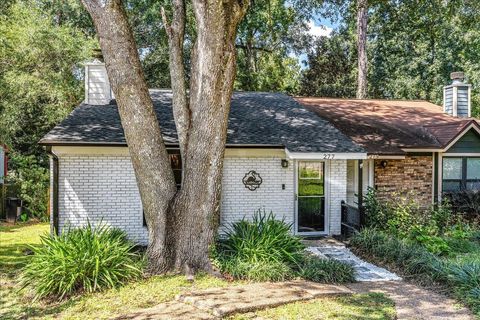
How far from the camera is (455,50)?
24.5 m

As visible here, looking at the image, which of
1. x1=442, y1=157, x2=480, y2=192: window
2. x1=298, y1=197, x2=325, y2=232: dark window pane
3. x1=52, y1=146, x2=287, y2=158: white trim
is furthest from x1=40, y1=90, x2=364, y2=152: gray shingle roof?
x1=442, y1=157, x2=480, y2=192: window

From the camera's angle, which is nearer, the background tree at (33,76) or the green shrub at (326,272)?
the green shrub at (326,272)

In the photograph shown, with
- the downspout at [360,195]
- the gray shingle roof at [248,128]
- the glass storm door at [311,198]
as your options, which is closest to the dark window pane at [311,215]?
the glass storm door at [311,198]

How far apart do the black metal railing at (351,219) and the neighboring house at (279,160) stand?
0.75 feet

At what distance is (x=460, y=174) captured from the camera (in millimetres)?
12906

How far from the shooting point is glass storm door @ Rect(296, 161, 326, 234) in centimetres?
1125

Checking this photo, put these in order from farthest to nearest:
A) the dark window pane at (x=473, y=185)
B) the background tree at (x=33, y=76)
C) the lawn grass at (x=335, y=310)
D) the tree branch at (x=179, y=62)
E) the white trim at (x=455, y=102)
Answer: the background tree at (x=33, y=76)
the white trim at (x=455, y=102)
the dark window pane at (x=473, y=185)
the tree branch at (x=179, y=62)
the lawn grass at (x=335, y=310)

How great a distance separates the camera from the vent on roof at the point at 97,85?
466 inches

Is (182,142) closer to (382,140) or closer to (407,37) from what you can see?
(382,140)

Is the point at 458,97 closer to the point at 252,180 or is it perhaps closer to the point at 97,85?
the point at 252,180

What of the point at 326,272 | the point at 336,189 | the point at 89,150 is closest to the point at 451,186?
the point at 336,189

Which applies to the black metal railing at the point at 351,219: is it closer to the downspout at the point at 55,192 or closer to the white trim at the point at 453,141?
the white trim at the point at 453,141

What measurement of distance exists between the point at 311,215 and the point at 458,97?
303 inches

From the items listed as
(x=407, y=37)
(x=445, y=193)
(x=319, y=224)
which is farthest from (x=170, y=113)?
(x=407, y=37)
